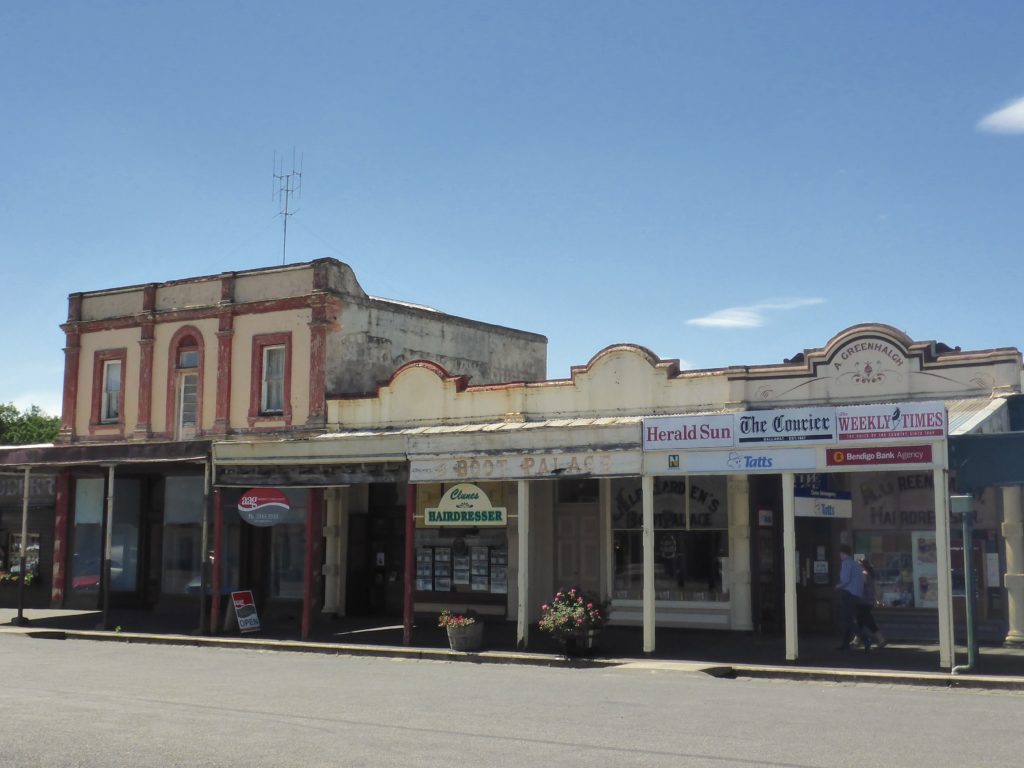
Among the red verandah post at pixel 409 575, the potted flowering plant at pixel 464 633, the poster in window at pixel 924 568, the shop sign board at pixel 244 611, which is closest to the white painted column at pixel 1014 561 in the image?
the poster in window at pixel 924 568

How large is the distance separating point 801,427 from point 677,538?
5.75 m

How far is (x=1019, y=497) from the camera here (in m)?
18.4

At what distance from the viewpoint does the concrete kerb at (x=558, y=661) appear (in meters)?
15.0

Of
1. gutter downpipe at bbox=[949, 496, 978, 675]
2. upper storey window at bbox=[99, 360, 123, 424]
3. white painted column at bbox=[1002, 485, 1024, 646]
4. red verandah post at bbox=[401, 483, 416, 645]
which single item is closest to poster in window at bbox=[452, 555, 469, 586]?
red verandah post at bbox=[401, 483, 416, 645]

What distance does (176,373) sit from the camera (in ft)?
92.2

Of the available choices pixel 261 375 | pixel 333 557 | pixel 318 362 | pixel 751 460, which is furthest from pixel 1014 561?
pixel 261 375

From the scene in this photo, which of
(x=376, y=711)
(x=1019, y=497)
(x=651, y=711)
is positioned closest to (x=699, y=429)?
(x=1019, y=497)

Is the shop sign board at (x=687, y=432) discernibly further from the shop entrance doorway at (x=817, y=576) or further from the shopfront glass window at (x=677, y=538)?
the shop entrance doorway at (x=817, y=576)

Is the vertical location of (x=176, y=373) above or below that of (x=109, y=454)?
above

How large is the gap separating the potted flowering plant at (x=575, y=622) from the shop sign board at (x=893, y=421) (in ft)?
15.6

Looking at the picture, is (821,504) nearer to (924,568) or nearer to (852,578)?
(852,578)

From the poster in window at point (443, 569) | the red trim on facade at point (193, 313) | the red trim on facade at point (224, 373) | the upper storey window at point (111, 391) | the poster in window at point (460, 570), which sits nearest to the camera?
the poster in window at point (460, 570)

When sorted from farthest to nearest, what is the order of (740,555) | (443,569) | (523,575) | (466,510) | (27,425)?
1. (27,425)
2. (443,569)
3. (740,555)
4. (466,510)
5. (523,575)

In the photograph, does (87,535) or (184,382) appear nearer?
(184,382)
